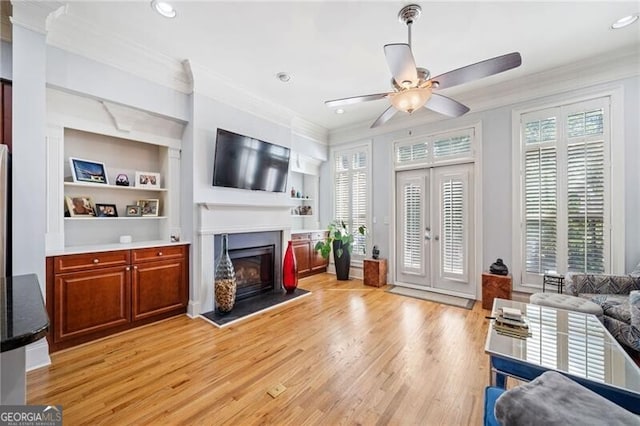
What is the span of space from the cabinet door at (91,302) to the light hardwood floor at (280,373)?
0.17m

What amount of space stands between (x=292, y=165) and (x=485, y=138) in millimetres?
3179

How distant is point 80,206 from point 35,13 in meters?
1.73

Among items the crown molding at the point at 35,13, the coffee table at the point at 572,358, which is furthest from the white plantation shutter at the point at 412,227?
the crown molding at the point at 35,13

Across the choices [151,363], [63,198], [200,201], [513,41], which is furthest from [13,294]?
[513,41]

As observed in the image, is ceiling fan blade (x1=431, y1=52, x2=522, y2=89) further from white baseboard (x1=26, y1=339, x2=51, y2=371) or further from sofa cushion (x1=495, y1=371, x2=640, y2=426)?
white baseboard (x1=26, y1=339, x2=51, y2=371)

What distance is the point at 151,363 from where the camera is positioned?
7.41 ft

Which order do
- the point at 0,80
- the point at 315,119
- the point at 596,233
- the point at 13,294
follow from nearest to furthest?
the point at 13,294, the point at 0,80, the point at 596,233, the point at 315,119

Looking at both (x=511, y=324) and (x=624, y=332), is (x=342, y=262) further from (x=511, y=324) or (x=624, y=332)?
(x=624, y=332)

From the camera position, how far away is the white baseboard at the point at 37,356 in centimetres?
215

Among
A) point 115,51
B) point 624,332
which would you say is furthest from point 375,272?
point 115,51

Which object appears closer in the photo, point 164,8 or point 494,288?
point 164,8

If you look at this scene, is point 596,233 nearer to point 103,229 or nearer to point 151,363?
point 151,363

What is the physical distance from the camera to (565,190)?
3.26m

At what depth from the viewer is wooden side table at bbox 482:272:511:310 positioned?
3387mm
